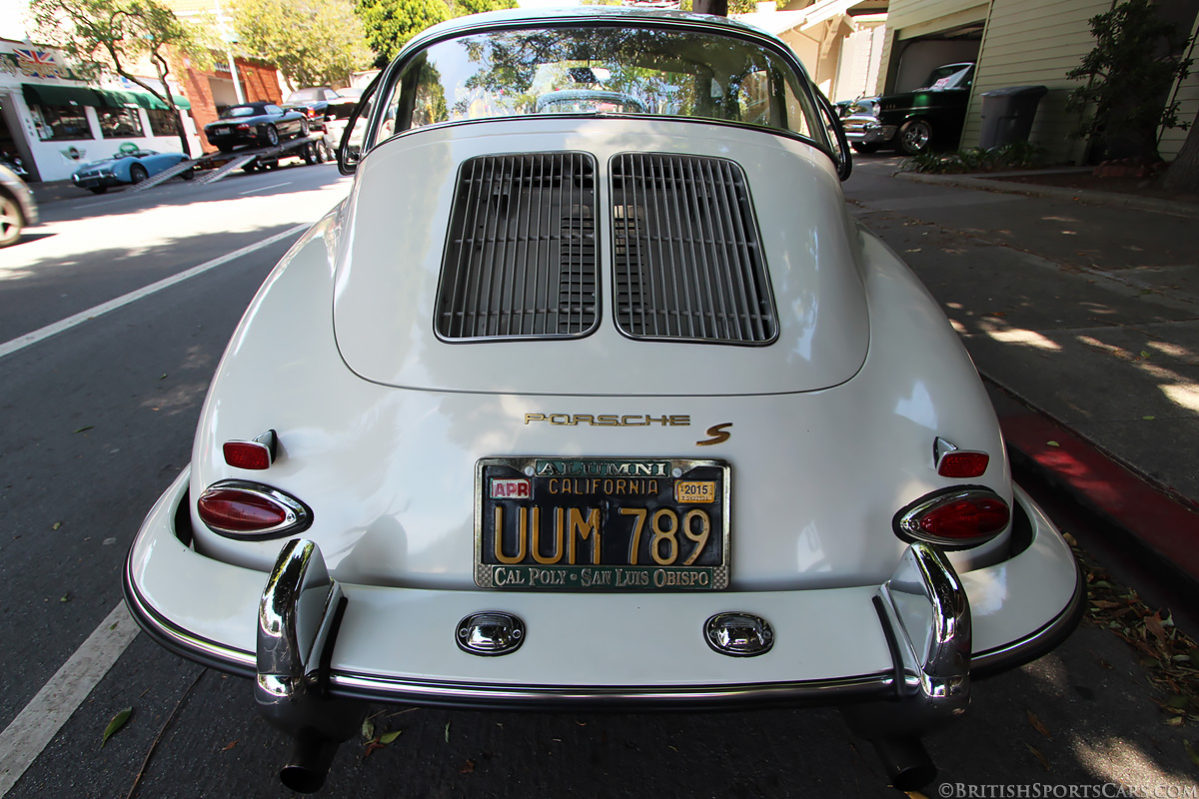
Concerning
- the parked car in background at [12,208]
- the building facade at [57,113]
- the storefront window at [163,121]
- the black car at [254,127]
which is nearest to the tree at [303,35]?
the storefront window at [163,121]

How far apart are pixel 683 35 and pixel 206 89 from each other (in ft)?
132

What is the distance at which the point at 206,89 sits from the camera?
33969mm

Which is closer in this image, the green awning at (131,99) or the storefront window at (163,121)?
the green awning at (131,99)

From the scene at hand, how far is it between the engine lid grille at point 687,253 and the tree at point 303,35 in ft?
136

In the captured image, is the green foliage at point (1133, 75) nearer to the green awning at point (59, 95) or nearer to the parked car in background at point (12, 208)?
the parked car in background at point (12, 208)

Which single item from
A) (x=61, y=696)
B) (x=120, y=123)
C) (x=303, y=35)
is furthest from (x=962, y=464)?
(x=303, y=35)

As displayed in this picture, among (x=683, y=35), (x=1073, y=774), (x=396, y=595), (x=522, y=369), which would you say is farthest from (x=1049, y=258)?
(x=396, y=595)

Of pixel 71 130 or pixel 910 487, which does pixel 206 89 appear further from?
pixel 910 487

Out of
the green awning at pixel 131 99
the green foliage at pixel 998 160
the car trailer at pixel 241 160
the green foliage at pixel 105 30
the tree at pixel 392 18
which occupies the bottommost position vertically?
the car trailer at pixel 241 160

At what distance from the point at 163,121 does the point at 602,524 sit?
114 ft

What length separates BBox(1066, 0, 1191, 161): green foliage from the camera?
901 cm

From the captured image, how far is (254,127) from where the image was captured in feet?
63.9

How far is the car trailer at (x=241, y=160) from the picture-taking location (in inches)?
682

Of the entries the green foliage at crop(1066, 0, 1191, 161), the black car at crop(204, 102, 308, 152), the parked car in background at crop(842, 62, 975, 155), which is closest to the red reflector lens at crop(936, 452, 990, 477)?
the green foliage at crop(1066, 0, 1191, 161)
